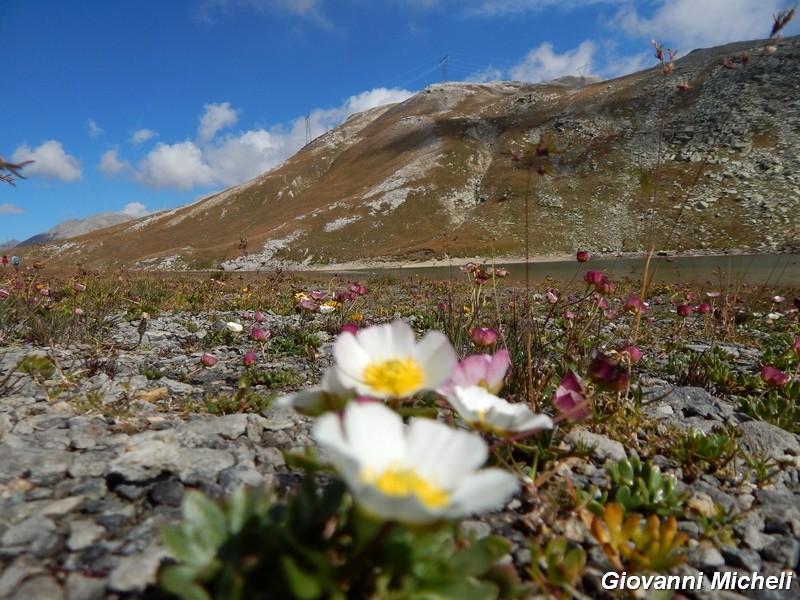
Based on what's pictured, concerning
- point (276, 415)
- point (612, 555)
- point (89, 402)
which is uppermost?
point (89, 402)

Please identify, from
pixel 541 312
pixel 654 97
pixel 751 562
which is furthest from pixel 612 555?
pixel 654 97

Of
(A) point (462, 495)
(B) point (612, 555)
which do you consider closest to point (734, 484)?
(B) point (612, 555)

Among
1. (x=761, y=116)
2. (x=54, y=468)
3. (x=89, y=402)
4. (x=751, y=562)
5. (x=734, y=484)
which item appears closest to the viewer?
(x=751, y=562)

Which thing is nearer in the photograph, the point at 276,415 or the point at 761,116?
the point at 276,415

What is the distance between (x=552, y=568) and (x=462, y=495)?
0.83 metres

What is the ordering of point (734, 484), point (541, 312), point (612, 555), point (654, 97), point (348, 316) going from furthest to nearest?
point (654, 97)
point (541, 312)
point (348, 316)
point (734, 484)
point (612, 555)

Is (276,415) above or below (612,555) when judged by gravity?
above

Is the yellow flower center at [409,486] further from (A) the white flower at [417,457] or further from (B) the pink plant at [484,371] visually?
(B) the pink plant at [484,371]

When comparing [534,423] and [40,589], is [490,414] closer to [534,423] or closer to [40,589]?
[534,423]

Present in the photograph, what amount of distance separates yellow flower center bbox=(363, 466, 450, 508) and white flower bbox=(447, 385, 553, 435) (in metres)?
0.33

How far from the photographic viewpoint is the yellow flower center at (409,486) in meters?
0.94

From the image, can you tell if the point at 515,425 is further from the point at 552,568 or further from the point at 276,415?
the point at 276,415

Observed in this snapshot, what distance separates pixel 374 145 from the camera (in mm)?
88000

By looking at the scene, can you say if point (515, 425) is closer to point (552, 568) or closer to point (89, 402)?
point (552, 568)
